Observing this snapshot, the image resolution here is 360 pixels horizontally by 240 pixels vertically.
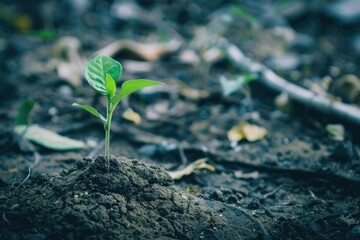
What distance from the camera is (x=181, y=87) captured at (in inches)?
113

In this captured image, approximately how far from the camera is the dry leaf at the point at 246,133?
222 cm

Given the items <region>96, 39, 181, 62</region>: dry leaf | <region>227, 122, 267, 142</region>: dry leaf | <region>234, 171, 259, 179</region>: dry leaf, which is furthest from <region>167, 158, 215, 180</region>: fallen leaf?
<region>96, 39, 181, 62</region>: dry leaf

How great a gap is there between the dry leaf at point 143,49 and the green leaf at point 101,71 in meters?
1.59

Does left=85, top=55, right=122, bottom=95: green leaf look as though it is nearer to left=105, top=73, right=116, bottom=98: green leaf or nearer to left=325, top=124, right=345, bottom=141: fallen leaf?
left=105, top=73, right=116, bottom=98: green leaf

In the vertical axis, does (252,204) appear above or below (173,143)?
above

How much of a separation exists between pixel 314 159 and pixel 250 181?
0.44 m

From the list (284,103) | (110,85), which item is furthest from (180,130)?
(110,85)

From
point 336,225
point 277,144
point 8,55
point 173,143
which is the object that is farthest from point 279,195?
point 8,55

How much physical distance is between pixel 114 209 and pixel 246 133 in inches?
47.2

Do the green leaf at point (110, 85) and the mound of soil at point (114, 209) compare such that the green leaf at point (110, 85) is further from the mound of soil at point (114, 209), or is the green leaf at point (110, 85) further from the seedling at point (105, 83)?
the mound of soil at point (114, 209)

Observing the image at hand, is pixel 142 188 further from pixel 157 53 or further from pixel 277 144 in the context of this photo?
pixel 157 53

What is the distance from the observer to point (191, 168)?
1832 millimetres

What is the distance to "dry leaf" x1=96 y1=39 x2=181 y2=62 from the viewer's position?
9.83ft

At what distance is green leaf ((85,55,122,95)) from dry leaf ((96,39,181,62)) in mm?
1592
